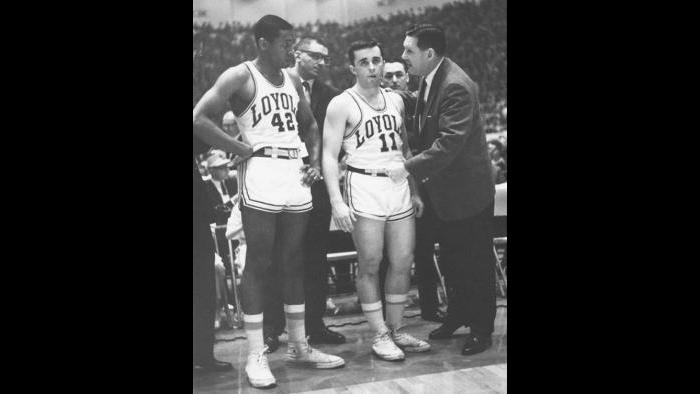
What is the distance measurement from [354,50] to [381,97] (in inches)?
9.9

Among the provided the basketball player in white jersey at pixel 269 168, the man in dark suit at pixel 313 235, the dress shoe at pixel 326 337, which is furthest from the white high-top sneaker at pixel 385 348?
the basketball player in white jersey at pixel 269 168

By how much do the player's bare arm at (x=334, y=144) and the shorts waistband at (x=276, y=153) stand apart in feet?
0.53

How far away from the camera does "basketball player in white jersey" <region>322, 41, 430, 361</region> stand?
3.45 meters

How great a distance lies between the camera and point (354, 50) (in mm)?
3451

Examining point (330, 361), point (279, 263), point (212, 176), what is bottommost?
point (330, 361)

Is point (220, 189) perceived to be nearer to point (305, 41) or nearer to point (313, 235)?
point (313, 235)

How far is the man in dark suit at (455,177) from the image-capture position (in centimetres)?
356

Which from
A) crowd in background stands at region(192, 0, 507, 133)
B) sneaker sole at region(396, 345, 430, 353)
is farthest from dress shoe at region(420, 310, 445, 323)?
crowd in background stands at region(192, 0, 507, 133)

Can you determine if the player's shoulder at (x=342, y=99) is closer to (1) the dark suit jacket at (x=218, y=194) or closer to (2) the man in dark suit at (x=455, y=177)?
(2) the man in dark suit at (x=455, y=177)

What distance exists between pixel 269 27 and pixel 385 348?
5.19 ft

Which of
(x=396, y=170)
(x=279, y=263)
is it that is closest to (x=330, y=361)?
(x=279, y=263)

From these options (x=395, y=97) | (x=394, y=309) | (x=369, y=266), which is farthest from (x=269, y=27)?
(x=394, y=309)

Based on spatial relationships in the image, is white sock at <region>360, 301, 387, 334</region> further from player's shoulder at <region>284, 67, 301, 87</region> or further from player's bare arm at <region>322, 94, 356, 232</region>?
player's shoulder at <region>284, 67, 301, 87</region>

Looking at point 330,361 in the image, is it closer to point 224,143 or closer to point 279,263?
point 279,263
